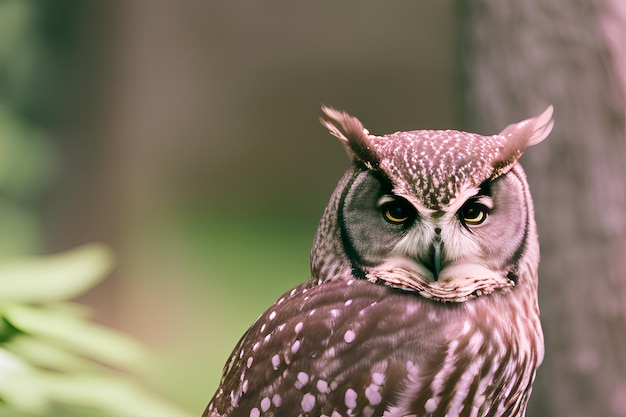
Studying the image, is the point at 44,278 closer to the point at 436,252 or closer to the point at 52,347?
the point at 52,347

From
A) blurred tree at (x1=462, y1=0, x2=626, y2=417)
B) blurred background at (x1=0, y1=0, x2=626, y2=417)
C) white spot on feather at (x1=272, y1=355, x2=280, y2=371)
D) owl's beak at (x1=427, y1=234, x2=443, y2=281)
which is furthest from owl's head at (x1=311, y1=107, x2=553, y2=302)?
blurred background at (x1=0, y1=0, x2=626, y2=417)

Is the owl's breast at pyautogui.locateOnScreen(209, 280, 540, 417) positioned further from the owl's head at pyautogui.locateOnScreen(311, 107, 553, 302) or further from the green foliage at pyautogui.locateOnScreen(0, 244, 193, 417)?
the green foliage at pyautogui.locateOnScreen(0, 244, 193, 417)


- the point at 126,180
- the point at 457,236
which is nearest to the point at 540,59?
the point at 457,236

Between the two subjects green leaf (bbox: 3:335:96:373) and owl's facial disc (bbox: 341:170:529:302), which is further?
green leaf (bbox: 3:335:96:373)

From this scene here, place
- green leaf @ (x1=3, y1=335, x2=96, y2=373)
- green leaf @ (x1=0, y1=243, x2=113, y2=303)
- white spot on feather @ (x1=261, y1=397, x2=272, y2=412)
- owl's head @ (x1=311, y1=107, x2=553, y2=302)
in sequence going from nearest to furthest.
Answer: owl's head @ (x1=311, y1=107, x2=553, y2=302) < white spot on feather @ (x1=261, y1=397, x2=272, y2=412) < green leaf @ (x1=3, y1=335, x2=96, y2=373) < green leaf @ (x1=0, y1=243, x2=113, y2=303)

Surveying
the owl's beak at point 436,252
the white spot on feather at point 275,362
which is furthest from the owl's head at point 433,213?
the white spot on feather at point 275,362

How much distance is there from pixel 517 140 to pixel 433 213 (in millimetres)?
168

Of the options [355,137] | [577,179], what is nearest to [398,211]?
[355,137]

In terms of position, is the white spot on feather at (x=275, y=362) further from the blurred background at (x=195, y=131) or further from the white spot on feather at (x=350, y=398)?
the blurred background at (x=195, y=131)

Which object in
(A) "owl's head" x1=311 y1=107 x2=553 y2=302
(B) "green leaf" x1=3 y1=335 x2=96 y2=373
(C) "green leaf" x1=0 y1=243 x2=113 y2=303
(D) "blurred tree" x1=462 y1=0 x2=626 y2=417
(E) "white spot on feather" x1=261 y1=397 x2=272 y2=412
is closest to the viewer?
(A) "owl's head" x1=311 y1=107 x2=553 y2=302

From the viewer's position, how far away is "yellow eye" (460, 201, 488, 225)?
3.05 feet

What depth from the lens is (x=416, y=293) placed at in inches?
37.7

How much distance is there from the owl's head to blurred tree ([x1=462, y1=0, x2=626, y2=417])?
1108 millimetres

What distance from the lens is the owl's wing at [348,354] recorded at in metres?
0.92
